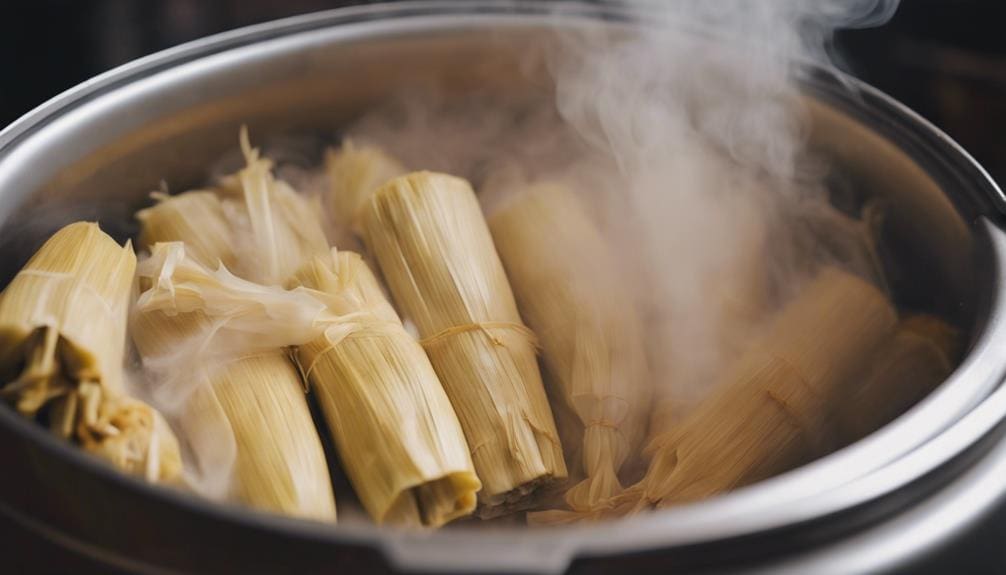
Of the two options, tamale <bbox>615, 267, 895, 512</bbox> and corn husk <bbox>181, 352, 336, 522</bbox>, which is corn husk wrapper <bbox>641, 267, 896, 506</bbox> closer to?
tamale <bbox>615, 267, 895, 512</bbox>

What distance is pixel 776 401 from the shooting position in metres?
1.14

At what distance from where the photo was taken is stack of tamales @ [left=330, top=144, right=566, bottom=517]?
1094 millimetres

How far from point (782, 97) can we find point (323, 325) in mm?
790

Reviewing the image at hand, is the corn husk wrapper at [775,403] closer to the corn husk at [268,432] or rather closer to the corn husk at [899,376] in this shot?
the corn husk at [899,376]

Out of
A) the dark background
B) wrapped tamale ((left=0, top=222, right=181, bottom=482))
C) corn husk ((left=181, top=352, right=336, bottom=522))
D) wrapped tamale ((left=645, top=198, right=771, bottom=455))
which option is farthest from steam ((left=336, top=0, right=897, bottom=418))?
the dark background

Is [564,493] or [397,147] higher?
[397,147]

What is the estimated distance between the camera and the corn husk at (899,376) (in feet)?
3.76

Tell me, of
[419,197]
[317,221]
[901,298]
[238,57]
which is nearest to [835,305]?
[901,298]

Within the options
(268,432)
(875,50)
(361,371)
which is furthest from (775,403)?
(875,50)

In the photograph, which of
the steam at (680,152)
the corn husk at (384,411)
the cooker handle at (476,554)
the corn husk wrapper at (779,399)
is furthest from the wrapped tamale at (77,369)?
the corn husk wrapper at (779,399)

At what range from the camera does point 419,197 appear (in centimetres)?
129

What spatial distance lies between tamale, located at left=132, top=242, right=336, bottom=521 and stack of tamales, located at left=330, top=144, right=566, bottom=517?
18cm

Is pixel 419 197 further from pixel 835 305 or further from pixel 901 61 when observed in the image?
pixel 901 61

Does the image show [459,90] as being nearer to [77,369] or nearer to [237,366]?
[237,366]
